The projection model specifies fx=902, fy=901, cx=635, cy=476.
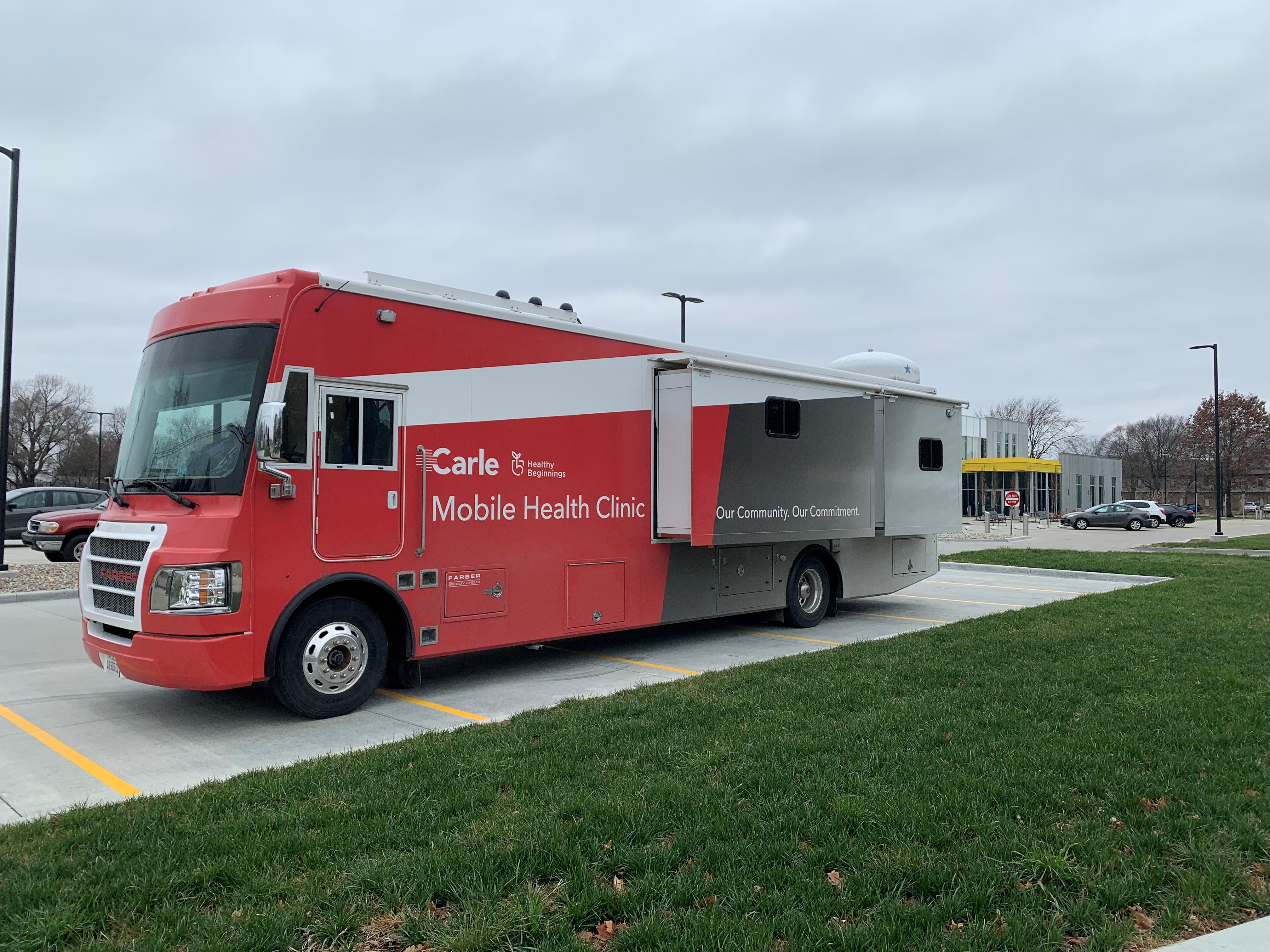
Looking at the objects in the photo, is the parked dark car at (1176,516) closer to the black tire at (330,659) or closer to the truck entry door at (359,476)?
the truck entry door at (359,476)

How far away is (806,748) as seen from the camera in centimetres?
503

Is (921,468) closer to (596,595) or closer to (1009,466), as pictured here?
(596,595)

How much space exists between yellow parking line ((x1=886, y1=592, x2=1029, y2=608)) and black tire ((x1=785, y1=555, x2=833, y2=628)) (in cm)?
153

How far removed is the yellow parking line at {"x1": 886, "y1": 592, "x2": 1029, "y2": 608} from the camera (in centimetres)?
1291

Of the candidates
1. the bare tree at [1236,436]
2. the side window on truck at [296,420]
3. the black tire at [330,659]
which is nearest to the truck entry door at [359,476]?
the side window on truck at [296,420]

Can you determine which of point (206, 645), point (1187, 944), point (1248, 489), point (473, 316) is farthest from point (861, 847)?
point (1248, 489)

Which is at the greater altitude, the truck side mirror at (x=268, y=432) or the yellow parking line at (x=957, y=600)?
the truck side mirror at (x=268, y=432)

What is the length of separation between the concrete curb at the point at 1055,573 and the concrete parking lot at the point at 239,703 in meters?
5.62

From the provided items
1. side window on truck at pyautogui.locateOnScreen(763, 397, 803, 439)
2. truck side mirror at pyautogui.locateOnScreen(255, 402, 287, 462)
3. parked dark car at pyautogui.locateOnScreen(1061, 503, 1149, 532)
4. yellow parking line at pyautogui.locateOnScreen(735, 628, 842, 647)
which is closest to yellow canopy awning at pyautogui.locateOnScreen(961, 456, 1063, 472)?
parked dark car at pyautogui.locateOnScreen(1061, 503, 1149, 532)

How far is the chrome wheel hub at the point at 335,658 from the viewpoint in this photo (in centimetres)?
644

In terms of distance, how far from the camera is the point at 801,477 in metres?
9.99

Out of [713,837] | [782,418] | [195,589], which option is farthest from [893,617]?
[195,589]

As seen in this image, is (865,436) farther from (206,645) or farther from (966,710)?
(206,645)

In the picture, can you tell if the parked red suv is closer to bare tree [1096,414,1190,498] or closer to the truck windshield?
the truck windshield
